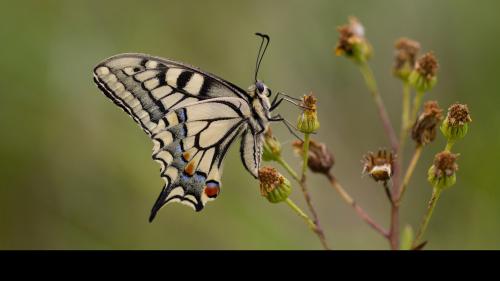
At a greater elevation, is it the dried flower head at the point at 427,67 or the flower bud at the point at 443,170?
the dried flower head at the point at 427,67

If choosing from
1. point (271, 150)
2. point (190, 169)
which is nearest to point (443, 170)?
point (271, 150)

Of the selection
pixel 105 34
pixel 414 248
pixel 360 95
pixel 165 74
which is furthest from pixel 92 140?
pixel 414 248

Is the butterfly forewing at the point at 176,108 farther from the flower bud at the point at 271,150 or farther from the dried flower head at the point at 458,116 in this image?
the dried flower head at the point at 458,116

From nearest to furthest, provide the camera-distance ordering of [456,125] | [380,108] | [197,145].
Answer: [456,125], [197,145], [380,108]

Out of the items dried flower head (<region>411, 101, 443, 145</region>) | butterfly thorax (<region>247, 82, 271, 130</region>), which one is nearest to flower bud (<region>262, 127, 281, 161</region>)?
butterfly thorax (<region>247, 82, 271, 130</region>)

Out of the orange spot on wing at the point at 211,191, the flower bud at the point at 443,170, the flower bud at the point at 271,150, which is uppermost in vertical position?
the flower bud at the point at 443,170

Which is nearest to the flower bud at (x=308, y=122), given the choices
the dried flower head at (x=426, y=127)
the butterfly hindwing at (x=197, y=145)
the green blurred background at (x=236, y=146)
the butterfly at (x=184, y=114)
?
the butterfly at (x=184, y=114)

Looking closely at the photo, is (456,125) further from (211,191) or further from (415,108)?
(211,191)
